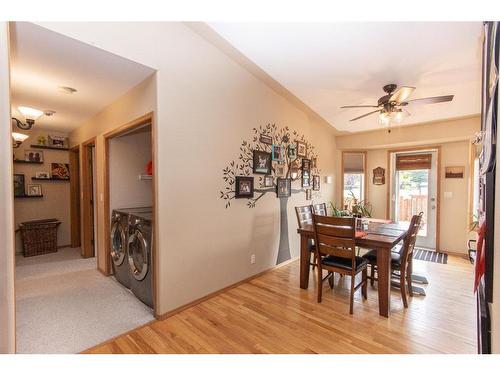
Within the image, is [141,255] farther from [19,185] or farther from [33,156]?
[33,156]

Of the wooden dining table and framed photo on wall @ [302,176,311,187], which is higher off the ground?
framed photo on wall @ [302,176,311,187]

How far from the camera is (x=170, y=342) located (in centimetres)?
182

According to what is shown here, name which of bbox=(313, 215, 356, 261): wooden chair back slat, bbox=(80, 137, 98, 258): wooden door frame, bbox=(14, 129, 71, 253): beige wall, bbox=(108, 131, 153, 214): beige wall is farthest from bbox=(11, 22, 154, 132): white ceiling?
bbox=(313, 215, 356, 261): wooden chair back slat

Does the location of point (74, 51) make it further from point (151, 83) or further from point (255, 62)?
point (255, 62)

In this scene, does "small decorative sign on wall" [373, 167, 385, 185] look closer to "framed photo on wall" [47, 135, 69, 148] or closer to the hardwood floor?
the hardwood floor

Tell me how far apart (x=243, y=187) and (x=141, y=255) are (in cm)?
136

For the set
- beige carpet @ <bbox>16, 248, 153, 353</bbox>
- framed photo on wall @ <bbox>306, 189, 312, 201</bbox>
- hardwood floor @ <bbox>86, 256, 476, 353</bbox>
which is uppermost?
framed photo on wall @ <bbox>306, 189, 312, 201</bbox>

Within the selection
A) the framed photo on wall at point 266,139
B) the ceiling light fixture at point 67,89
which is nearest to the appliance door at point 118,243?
the ceiling light fixture at point 67,89

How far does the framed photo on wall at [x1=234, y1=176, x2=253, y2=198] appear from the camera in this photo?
2.81 m

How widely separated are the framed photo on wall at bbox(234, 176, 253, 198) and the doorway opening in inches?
141

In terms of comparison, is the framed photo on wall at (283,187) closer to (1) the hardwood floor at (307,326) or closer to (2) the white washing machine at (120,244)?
(1) the hardwood floor at (307,326)

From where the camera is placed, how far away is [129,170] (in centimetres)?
324

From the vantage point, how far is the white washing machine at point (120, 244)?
106 inches

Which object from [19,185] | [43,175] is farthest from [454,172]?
[19,185]
